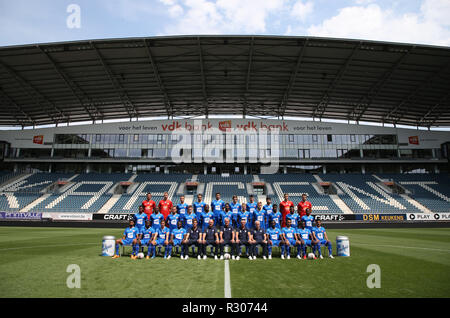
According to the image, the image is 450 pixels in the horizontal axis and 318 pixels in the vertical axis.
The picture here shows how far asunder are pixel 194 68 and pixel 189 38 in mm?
4654

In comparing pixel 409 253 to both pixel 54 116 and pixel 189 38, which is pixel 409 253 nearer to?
pixel 189 38

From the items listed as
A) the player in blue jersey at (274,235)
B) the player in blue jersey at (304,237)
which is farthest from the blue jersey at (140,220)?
the player in blue jersey at (304,237)

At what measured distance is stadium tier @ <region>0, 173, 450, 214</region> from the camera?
31281mm

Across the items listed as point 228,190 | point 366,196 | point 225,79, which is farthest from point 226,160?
point 366,196

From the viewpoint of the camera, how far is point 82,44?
949 inches

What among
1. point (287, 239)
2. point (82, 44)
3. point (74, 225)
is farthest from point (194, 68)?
point (287, 239)

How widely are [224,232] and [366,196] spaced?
3078 cm

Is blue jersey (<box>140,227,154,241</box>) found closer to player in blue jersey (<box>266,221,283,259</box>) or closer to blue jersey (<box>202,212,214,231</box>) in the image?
blue jersey (<box>202,212,214,231</box>)

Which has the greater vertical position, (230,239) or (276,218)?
(276,218)

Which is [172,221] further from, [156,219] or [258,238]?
[258,238]

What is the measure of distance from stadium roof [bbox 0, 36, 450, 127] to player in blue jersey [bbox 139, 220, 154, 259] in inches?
762

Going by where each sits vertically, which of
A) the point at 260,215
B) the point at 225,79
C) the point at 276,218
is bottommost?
the point at 276,218

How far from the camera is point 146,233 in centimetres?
987

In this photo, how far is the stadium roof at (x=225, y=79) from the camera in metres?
24.8
